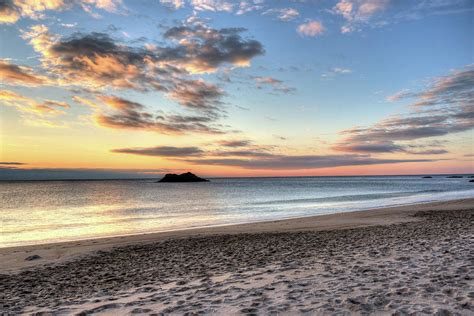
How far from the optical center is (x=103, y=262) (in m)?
12.9

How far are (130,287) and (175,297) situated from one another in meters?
2.39

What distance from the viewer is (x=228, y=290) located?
7.53 meters

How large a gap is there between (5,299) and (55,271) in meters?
3.20

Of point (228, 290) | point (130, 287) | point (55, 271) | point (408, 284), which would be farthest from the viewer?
point (55, 271)

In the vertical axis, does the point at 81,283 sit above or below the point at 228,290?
below

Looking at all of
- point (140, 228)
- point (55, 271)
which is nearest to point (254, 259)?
point (55, 271)

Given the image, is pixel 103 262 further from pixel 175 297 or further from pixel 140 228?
pixel 140 228

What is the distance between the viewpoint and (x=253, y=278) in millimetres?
8523

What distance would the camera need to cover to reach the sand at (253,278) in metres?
6.27

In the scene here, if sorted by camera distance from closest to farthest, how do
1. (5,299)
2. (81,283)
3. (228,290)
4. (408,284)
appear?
(408,284)
(228,290)
(5,299)
(81,283)

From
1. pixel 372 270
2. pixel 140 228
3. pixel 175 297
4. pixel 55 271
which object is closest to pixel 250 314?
pixel 175 297

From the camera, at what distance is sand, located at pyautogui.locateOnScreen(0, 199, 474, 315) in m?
6.27

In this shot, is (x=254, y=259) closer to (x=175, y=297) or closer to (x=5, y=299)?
(x=175, y=297)

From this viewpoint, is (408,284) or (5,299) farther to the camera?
(5,299)
